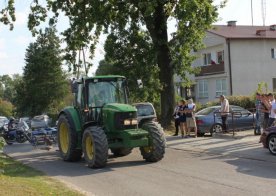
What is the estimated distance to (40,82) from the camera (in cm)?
6384

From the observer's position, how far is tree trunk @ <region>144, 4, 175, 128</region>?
85.6 ft

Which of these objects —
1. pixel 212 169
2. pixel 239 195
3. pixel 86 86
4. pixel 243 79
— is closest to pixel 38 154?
pixel 86 86

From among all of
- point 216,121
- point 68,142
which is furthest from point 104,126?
point 216,121

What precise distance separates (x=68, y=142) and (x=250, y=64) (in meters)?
38.5

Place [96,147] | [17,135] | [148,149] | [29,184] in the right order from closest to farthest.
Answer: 1. [29,184]
2. [96,147]
3. [148,149]
4. [17,135]

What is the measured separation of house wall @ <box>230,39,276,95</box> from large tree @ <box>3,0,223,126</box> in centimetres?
2409

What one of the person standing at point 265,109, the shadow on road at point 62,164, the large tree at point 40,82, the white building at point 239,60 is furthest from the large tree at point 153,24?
the large tree at point 40,82

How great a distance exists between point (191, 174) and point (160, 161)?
250 cm

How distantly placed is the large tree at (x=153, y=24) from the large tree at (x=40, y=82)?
3579cm

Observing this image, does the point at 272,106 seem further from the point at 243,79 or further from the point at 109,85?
the point at 243,79

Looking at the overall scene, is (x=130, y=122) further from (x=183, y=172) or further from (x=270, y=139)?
(x=270, y=139)

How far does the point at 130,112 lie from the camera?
14.1 metres

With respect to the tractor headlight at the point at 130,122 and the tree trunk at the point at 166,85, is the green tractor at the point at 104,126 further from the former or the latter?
the tree trunk at the point at 166,85

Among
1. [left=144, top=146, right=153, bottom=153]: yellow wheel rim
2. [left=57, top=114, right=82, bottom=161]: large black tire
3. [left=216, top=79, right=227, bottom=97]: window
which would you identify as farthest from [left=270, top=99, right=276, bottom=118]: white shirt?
[left=216, top=79, right=227, bottom=97]: window
